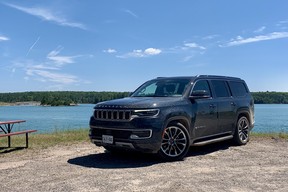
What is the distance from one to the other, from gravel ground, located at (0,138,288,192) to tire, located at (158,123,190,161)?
0.65ft

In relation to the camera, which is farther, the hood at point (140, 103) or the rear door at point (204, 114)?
the rear door at point (204, 114)

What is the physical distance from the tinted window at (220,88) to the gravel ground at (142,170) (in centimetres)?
147

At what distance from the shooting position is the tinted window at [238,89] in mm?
9805

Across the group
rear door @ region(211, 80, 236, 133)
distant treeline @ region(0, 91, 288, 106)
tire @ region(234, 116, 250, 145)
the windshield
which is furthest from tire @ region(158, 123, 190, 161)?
distant treeline @ region(0, 91, 288, 106)

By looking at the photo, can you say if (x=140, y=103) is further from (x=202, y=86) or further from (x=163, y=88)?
(x=202, y=86)

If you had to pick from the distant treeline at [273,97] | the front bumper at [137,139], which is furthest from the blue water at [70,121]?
the distant treeline at [273,97]

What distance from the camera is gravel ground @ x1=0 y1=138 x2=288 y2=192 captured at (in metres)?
5.43

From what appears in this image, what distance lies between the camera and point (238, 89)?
10.1m

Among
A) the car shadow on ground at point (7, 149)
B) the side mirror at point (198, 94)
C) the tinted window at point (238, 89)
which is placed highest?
the tinted window at point (238, 89)

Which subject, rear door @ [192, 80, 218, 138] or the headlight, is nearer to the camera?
the headlight

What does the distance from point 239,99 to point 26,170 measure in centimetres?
610

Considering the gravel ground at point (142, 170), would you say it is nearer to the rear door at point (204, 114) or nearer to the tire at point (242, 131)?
the tire at point (242, 131)

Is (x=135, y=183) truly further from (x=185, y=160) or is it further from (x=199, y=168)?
(x=185, y=160)

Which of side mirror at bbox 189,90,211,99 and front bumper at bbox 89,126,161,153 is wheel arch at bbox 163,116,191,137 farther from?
side mirror at bbox 189,90,211,99
